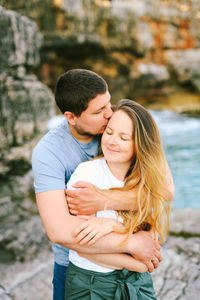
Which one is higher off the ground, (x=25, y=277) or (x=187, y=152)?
(x=25, y=277)

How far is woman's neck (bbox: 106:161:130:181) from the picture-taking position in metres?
1.58

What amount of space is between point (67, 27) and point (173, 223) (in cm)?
1094

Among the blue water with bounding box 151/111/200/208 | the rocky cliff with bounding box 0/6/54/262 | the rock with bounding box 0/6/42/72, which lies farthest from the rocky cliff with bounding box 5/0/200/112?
the rocky cliff with bounding box 0/6/54/262

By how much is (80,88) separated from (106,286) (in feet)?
3.41

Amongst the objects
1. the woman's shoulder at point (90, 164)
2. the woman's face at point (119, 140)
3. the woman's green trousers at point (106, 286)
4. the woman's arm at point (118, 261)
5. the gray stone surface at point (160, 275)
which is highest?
the woman's face at point (119, 140)

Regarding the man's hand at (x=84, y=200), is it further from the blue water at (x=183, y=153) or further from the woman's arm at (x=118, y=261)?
the blue water at (x=183, y=153)

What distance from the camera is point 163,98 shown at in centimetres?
1792

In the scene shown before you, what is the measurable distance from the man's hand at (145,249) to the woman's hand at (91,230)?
13 centimetres

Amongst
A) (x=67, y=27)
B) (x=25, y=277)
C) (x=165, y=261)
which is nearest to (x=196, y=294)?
(x=165, y=261)

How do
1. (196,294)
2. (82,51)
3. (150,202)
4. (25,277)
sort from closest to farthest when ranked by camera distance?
(150,202)
(196,294)
(25,277)
(82,51)

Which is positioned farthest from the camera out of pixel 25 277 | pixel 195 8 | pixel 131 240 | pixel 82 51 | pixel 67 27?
pixel 195 8

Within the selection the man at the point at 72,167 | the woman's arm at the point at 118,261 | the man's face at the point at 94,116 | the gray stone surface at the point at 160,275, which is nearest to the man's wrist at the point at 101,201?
the man at the point at 72,167

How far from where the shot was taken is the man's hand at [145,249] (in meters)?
1.39

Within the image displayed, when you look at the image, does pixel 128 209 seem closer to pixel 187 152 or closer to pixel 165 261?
pixel 165 261
